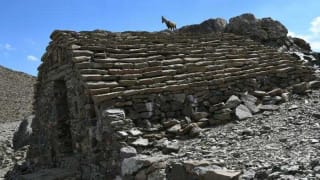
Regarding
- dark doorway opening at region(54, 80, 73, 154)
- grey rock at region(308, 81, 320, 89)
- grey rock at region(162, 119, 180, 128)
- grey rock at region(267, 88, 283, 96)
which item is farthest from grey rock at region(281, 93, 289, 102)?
dark doorway opening at region(54, 80, 73, 154)

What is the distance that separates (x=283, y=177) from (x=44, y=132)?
24.5ft

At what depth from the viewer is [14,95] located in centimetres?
3111

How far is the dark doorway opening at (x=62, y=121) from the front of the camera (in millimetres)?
9836

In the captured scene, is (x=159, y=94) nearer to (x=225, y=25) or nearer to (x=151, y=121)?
(x=151, y=121)

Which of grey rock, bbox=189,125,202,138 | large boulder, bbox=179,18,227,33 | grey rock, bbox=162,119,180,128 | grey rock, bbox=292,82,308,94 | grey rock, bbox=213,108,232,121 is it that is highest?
large boulder, bbox=179,18,227,33

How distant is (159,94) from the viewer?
8305 millimetres

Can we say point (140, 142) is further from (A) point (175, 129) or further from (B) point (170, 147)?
(A) point (175, 129)

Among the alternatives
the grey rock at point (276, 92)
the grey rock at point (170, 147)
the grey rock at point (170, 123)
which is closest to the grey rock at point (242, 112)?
the grey rock at point (276, 92)

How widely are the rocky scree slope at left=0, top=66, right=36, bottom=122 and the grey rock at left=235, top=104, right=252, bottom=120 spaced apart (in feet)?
75.1

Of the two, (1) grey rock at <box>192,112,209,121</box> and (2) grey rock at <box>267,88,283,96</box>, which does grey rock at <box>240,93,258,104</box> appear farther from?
(1) grey rock at <box>192,112,209,121</box>

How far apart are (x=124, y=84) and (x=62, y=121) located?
8.64 ft

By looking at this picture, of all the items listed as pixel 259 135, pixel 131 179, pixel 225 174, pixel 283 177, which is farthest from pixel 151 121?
pixel 283 177

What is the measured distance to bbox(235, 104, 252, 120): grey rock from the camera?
27.8 feet

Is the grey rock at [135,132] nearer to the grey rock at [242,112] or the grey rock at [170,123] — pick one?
the grey rock at [170,123]
